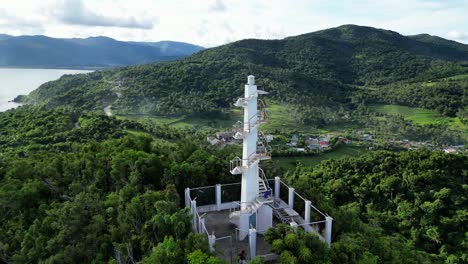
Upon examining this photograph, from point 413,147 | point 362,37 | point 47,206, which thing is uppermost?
point 362,37

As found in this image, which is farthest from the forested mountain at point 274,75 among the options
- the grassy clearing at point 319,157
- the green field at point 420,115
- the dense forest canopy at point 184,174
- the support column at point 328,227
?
the support column at point 328,227

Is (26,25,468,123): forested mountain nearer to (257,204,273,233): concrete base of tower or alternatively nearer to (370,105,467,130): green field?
(370,105,467,130): green field

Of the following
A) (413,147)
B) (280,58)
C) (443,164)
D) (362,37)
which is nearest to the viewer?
(443,164)

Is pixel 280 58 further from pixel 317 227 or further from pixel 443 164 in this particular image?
pixel 317 227

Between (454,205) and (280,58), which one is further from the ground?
(280,58)

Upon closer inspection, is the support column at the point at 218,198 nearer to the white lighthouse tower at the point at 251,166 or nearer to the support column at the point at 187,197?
the support column at the point at 187,197

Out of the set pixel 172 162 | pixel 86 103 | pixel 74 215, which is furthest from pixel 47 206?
pixel 86 103

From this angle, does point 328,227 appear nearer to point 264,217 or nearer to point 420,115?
point 264,217

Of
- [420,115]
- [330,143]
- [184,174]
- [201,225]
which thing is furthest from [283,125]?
[201,225]
